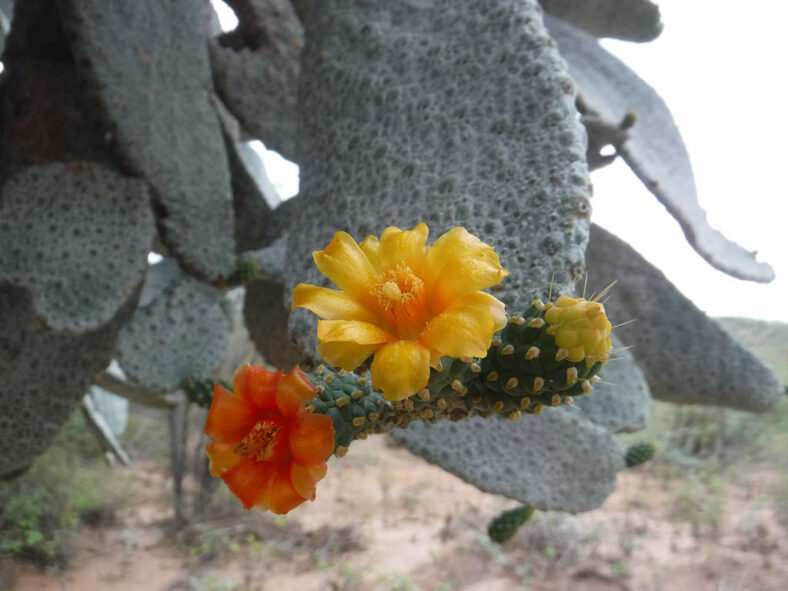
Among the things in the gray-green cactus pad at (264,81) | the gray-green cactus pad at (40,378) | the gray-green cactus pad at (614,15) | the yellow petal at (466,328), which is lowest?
the gray-green cactus pad at (40,378)

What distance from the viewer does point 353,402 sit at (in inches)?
21.0

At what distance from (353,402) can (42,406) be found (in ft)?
5.07

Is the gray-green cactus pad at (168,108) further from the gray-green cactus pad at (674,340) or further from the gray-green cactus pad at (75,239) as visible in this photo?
the gray-green cactus pad at (674,340)

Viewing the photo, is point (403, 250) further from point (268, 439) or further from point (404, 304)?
point (268, 439)

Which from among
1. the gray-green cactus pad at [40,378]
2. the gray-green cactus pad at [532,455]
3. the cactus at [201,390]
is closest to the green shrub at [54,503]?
the gray-green cactus pad at [40,378]

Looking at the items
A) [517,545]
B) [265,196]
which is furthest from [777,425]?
[265,196]

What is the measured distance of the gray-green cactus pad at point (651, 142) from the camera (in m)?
1.40

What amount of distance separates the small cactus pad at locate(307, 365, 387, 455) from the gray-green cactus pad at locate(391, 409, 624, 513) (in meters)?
0.44

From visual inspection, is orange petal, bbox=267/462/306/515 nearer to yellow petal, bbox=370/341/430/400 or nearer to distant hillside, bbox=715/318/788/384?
yellow petal, bbox=370/341/430/400

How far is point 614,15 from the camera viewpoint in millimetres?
1919

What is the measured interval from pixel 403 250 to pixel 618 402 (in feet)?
4.05

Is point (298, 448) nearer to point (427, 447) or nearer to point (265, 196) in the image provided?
point (427, 447)

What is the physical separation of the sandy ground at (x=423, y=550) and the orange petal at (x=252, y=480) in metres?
2.67

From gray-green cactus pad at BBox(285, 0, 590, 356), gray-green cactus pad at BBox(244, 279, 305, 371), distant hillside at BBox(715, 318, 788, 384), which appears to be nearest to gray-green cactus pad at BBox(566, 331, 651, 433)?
gray-green cactus pad at BBox(285, 0, 590, 356)
